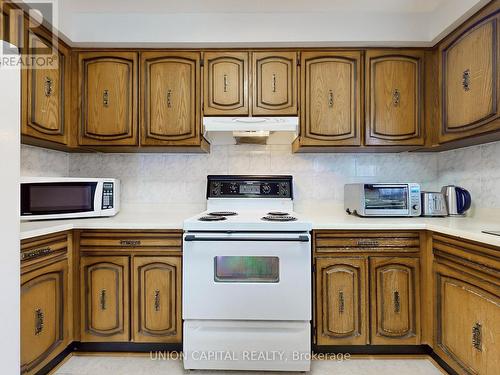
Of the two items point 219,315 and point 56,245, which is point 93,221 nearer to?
point 56,245

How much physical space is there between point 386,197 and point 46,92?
235 cm

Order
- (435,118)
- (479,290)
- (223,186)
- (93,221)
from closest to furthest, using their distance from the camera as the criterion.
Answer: (479,290) → (93,221) → (435,118) → (223,186)

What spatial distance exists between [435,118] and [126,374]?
258 cm

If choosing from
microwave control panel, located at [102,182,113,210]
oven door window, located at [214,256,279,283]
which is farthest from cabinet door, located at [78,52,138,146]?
oven door window, located at [214,256,279,283]

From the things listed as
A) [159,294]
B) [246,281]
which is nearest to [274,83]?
[246,281]

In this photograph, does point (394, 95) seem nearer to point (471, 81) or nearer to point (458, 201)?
point (471, 81)

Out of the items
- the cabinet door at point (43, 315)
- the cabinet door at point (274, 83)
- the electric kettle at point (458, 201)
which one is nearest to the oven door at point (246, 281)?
the cabinet door at point (43, 315)

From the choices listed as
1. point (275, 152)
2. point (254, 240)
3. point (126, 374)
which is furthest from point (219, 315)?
point (275, 152)

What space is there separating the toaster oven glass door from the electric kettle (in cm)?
32

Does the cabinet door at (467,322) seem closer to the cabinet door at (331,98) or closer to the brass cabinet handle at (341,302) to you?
the brass cabinet handle at (341,302)

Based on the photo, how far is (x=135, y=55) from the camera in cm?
216

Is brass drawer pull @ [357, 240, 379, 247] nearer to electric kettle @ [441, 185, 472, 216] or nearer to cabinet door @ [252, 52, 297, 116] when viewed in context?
electric kettle @ [441, 185, 472, 216]

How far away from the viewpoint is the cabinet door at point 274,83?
2.16m

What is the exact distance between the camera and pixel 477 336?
147cm
